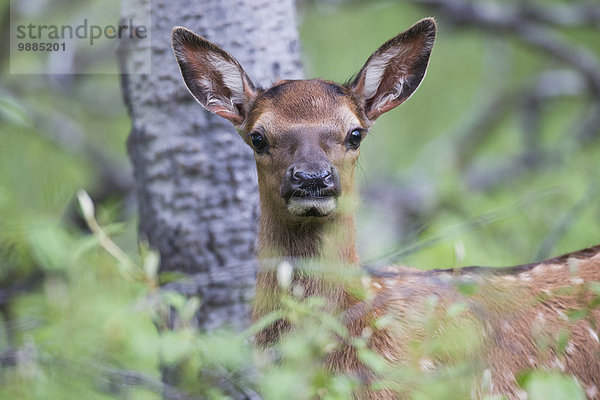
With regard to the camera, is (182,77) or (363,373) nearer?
(363,373)

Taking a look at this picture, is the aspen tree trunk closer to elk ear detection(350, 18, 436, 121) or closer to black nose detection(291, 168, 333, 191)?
elk ear detection(350, 18, 436, 121)

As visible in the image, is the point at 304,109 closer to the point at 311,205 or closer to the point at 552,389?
the point at 311,205

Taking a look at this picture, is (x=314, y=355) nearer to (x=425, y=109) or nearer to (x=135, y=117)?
(x=135, y=117)

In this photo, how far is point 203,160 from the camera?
519 cm

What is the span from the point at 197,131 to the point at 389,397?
84.8 inches

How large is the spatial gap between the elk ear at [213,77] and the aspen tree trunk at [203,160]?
0.90 feet

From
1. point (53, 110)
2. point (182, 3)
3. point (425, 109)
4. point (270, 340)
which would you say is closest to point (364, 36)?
point (425, 109)

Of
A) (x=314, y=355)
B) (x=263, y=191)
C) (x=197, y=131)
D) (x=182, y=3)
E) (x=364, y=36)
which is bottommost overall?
(x=314, y=355)

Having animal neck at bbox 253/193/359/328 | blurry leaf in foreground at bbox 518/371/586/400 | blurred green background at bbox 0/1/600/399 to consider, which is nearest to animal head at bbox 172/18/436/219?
animal neck at bbox 253/193/359/328

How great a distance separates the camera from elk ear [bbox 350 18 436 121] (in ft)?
15.8

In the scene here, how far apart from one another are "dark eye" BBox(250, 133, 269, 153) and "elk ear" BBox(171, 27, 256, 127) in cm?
37

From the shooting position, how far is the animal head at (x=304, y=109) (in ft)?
14.0

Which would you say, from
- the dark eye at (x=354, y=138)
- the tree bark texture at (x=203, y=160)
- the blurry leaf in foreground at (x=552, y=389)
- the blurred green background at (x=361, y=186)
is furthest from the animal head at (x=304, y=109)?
the blurry leaf in foreground at (x=552, y=389)

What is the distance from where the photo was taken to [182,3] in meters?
5.21
